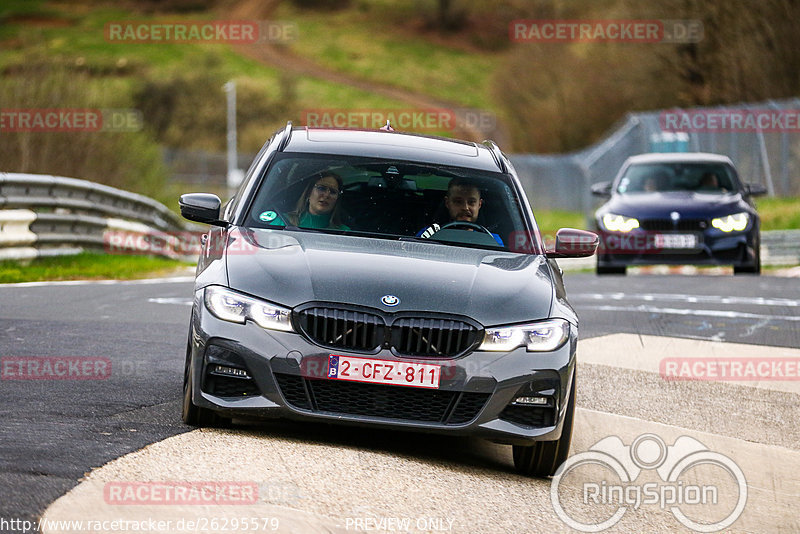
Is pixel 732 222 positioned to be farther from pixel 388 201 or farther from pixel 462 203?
pixel 388 201

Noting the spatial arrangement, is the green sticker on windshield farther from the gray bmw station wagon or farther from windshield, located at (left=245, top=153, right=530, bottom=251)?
the gray bmw station wagon

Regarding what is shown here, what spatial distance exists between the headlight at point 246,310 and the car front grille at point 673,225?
12.2 metres

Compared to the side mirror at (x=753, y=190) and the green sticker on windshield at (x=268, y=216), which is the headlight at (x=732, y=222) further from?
the green sticker on windshield at (x=268, y=216)

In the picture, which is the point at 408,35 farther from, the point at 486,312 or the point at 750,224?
the point at 486,312

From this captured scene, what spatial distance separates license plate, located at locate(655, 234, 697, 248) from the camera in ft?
59.6

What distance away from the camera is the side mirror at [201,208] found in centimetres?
797

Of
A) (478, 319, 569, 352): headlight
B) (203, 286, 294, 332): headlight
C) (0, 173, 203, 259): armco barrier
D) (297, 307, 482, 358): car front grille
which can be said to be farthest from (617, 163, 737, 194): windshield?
(203, 286, 294, 332): headlight

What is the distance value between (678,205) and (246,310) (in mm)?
12543

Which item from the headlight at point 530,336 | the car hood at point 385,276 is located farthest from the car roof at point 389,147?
the headlight at point 530,336

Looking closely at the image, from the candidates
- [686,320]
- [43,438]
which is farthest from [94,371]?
[686,320]

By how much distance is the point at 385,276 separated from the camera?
699 centimetres

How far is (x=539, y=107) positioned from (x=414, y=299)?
50062 mm

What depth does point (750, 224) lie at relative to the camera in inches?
720

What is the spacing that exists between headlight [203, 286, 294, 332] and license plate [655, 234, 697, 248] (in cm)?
1214
